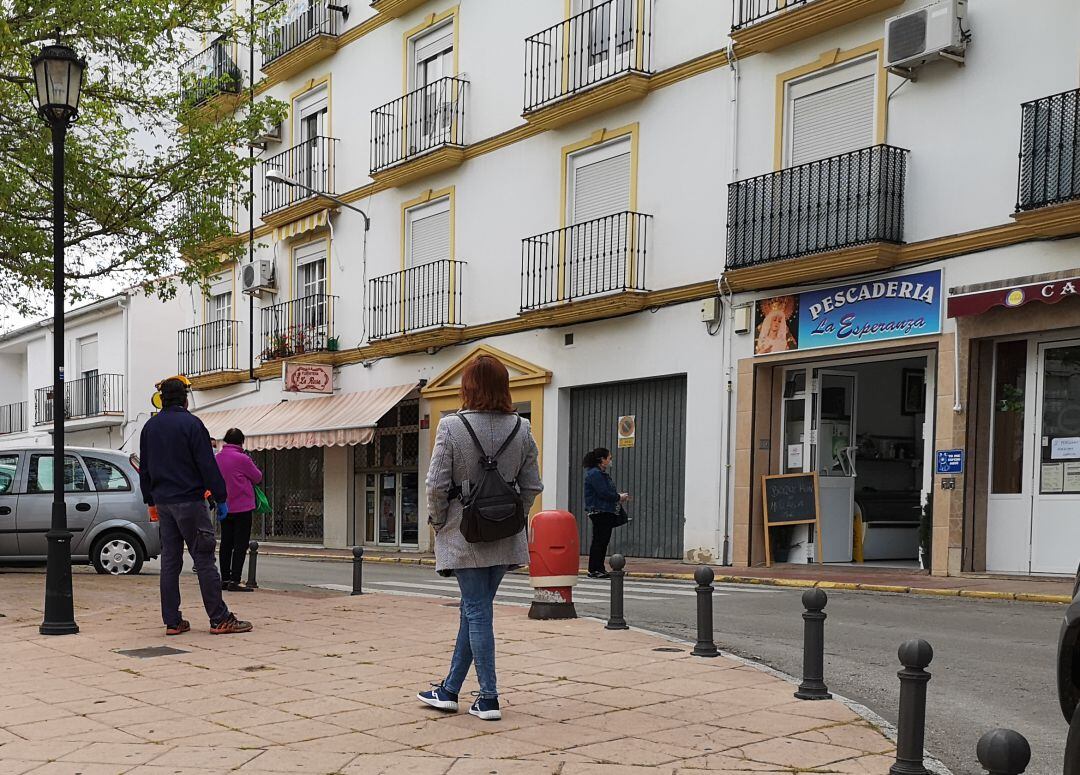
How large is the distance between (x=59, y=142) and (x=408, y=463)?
14847 millimetres

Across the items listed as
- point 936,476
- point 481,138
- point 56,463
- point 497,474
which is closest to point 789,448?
point 936,476

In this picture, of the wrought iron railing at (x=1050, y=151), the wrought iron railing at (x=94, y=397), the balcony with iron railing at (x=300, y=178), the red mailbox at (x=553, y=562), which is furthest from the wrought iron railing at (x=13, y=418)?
the wrought iron railing at (x=1050, y=151)

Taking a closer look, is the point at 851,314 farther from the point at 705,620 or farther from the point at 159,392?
the point at 159,392

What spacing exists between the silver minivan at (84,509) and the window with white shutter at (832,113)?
388 inches

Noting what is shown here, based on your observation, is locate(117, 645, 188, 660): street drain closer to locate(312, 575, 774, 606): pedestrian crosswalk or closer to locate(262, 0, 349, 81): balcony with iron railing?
locate(312, 575, 774, 606): pedestrian crosswalk

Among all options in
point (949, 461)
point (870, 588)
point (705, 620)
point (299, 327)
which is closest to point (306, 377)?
point (299, 327)

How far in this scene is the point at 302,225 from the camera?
26.7 metres

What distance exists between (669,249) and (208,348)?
1693 cm

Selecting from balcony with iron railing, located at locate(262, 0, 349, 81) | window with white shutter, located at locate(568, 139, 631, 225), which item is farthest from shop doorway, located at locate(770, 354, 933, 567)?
balcony with iron railing, located at locate(262, 0, 349, 81)

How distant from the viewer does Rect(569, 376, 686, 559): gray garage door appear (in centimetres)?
1803

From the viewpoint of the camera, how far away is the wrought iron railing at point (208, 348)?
30.0 metres

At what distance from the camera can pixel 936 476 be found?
1415 centimetres

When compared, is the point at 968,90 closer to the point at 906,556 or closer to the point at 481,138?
the point at 906,556

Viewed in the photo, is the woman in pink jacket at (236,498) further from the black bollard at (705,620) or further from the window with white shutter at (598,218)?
the window with white shutter at (598,218)
